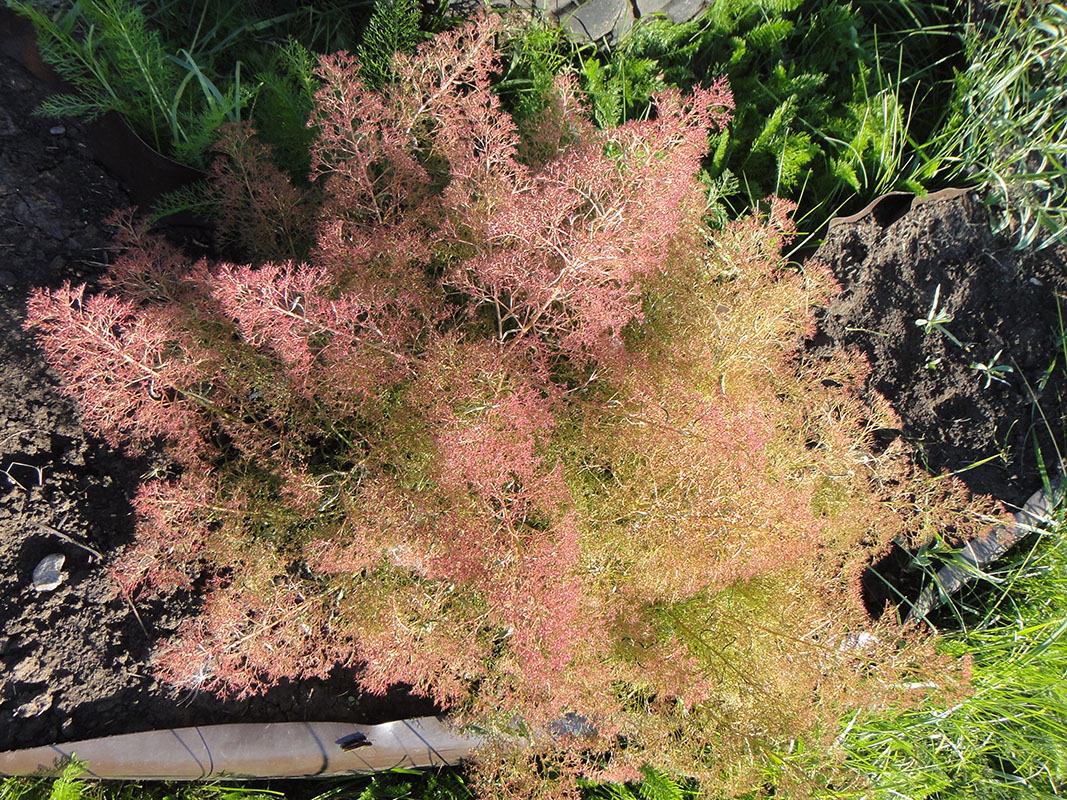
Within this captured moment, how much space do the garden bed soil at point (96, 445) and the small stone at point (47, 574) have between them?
23mm

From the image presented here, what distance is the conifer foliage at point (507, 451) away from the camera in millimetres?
1598

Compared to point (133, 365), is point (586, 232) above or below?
below

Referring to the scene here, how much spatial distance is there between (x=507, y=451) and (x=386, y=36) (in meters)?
1.77

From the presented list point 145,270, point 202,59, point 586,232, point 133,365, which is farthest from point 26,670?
point 202,59

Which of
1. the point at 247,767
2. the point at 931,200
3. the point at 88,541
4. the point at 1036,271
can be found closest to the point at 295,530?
the point at 88,541

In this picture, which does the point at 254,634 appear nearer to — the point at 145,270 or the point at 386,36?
the point at 145,270

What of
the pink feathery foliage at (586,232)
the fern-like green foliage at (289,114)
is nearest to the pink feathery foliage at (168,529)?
the pink feathery foliage at (586,232)

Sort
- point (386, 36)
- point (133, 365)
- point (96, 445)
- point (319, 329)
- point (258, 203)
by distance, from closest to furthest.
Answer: point (319, 329) < point (133, 365) < point (258, 203) < point (96, 445) < point (386, 36)

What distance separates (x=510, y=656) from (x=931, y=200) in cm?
269

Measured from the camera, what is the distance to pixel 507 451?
5.17 feet

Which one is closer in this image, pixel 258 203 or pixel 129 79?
pixel 258 203

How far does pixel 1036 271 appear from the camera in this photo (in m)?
2.63

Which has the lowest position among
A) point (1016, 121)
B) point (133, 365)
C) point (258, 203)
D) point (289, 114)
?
point (1016, 121)

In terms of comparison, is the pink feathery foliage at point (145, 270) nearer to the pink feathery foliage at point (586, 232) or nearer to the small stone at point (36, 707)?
the pink feathery foliage at point (586, 232)
